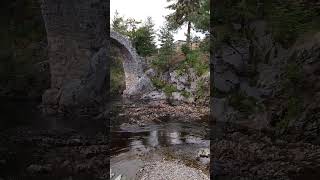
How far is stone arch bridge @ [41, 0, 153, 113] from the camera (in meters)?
4.28

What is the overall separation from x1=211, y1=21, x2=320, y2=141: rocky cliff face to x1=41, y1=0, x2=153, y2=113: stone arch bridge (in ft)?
5.92

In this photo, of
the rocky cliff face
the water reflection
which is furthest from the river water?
Result: the rocky cliff face

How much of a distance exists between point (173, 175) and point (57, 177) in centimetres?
134

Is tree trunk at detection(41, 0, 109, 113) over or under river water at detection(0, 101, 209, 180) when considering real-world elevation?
over

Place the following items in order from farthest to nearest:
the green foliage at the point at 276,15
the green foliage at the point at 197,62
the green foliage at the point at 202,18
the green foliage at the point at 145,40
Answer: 1. the green foliage at the point at 145,40
2. the green foliage at the point at 197,62
3. the green foliage at the point at 202,18
4. the green foliage at the point at 276,15

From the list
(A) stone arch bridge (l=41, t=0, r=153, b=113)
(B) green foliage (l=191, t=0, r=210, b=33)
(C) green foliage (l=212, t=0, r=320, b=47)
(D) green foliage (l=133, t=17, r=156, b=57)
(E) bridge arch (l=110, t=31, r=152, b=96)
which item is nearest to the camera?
(A) stone arch bridge (l=41, t=0, r=153, b=113)

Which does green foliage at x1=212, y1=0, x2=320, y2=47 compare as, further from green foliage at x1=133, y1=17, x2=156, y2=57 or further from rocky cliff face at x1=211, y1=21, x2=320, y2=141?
green foliage at x1=133, y1=17, x2=156, y2=57

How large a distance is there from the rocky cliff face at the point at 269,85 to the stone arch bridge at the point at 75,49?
181cm

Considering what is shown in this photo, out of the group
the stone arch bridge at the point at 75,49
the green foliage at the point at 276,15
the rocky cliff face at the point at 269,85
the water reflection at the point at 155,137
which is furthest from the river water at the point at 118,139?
the green foliage at the point at 276,15

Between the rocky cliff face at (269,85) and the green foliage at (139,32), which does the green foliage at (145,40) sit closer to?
the green foliage at (139,32)

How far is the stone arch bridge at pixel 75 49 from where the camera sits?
169 inches

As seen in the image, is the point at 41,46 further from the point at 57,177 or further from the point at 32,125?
the point at 57,177

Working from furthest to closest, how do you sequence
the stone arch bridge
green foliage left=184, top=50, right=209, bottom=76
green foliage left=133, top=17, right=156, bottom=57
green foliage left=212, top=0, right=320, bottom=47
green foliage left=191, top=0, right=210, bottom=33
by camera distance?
1. green foliage left=133, top=17, right=156, bottom=57
2. green foliage left=184, top=50, right=209, bottom=76
3. green foliage left=191, top=0, right=210, bottom=33
4. green foliage left=212, top=0, right=320, bottom=47
5. the stone arch bridge

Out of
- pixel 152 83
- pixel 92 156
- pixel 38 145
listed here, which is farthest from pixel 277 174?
pixel 152 83
